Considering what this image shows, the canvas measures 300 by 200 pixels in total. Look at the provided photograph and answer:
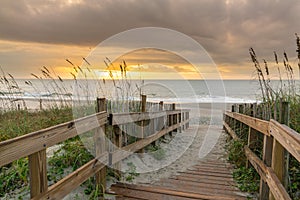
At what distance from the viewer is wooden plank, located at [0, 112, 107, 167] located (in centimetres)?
145

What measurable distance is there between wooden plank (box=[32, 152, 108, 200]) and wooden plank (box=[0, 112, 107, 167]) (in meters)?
0.38

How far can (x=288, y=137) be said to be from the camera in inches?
72.2

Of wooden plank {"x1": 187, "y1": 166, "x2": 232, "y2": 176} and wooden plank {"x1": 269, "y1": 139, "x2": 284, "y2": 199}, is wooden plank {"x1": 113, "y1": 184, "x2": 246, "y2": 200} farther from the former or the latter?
wooden plank {"x1": 187, "y1": 166, "x2": 232, "y2": 176}

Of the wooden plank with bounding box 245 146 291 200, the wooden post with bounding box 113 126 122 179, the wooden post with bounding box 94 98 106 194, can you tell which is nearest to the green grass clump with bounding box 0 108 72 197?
the wooden post with bounding box 94 98 106 194

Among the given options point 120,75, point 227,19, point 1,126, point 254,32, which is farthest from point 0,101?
point 254,32

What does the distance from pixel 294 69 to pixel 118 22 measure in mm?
5477

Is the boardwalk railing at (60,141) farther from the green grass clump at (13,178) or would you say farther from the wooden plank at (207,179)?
the wooden plank at (207,179)

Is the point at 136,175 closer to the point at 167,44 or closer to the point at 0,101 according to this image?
the point at 0,101

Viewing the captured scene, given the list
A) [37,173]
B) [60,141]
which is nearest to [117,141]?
[60,141]

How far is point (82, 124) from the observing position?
2.64 m

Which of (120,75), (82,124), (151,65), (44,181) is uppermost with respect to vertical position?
Answer: (151,65)

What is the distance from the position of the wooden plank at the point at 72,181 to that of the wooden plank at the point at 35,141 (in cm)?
38

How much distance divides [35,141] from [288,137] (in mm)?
1964

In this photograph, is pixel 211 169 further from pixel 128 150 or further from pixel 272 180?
pixel 272 180
